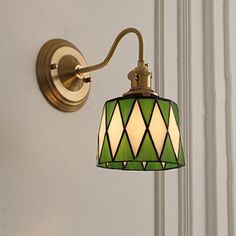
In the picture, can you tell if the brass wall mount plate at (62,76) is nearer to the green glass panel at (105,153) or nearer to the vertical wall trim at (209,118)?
the green glass panel at (105,153)

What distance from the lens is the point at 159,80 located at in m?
0.92

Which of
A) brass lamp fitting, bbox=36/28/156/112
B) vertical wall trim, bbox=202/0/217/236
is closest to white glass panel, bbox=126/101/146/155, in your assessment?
brass lamp fitting, bbox=36/28/156/112

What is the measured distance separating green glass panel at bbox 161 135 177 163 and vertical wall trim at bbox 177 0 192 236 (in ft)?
1.21

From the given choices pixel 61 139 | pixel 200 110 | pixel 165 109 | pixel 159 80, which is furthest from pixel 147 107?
pixel 200 110

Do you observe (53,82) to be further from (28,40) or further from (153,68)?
(153,68)

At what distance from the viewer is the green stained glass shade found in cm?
57

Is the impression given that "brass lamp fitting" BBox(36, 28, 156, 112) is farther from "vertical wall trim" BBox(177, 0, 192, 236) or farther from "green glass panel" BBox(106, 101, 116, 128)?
"vertical wall trim" BBox(177, 0, 192, 236)

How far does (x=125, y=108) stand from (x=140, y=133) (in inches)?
1.4

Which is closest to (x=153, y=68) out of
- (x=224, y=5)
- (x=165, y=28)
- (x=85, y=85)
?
(x=165, y=28)

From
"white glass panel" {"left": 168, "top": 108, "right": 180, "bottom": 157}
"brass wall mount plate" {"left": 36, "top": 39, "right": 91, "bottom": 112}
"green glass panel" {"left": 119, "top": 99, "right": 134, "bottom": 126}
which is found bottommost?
"white glass panel" {"left": 168, "top": 108, "right": 180, "bottom": 157}

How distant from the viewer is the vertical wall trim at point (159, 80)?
885mm

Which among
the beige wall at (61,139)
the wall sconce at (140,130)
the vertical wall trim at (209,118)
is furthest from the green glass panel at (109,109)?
the vertical wall trim at (209,118)

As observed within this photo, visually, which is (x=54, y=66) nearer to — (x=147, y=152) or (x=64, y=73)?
(x=64, y=73)

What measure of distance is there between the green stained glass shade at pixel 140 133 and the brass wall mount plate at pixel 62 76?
0.12 metres
